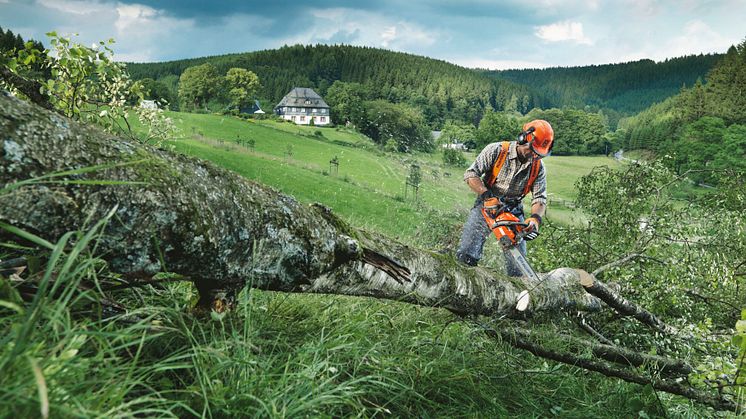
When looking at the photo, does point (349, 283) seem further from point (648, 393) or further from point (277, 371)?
point (648, 393)

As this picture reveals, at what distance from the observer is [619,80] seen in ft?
529

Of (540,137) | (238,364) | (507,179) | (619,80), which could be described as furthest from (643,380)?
(619,80)

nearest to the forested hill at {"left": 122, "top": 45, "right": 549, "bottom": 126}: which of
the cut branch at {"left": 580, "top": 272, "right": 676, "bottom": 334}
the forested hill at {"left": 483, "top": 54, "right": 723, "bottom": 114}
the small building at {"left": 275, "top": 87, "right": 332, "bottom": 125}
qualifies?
Answer: the small building at {"left": 275, "top": 87, "right": 332, "bottom": 125}

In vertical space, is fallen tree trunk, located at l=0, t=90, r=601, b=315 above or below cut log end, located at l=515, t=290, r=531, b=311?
above

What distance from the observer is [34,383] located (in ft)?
3.20

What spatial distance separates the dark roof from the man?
286ft

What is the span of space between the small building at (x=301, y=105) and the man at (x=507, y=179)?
85.9 m

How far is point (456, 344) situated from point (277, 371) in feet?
4.57

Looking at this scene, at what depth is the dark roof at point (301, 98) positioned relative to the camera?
298ft

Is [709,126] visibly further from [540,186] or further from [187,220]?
[187,220]

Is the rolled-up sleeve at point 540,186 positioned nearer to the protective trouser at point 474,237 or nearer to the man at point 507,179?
the man at point 507,179

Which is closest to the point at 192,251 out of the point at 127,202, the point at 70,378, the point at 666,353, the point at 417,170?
the point at 127,202

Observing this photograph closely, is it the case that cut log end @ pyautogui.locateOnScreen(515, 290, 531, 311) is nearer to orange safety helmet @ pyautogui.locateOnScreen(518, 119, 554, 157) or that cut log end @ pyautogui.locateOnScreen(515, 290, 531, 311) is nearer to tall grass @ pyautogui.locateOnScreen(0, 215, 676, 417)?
tall grass @ pyautogui.locateOnScreen(0, 215, 676, 417)

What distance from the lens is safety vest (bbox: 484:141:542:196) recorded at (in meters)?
5.42
